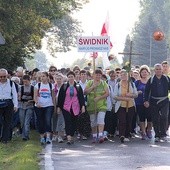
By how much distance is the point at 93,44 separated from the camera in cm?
1867

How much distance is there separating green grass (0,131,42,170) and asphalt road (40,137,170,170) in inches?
7.4

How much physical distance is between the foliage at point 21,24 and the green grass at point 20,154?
8134 millimetres

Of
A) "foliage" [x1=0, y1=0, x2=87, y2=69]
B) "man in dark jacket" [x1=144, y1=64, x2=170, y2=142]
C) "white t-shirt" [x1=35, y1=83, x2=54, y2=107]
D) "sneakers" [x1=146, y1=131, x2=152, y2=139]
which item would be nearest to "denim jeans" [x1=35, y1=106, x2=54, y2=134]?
"white t-shirt" [x1=35, y1=83, x2=54, y2=107]

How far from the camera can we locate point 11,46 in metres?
25.9

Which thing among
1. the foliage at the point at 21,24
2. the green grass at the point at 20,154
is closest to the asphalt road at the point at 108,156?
the green grass at the point at 20,154

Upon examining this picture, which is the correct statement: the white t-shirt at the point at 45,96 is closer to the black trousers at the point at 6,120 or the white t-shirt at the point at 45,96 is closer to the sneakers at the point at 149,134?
the black trousers at the point at 6,120

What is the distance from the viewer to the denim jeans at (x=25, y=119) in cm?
1672

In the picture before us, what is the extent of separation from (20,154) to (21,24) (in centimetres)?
1321

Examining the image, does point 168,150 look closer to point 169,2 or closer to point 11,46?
point 11,46

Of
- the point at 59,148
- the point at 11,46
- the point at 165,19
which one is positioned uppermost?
the point at 165,19

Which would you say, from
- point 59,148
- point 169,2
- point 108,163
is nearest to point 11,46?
point 59,148

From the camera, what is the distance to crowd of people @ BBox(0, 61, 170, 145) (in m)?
16.3

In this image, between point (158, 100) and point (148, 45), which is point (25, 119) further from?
point (148, 45)

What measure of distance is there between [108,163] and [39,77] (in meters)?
5.18
